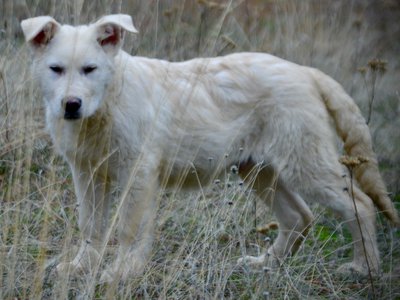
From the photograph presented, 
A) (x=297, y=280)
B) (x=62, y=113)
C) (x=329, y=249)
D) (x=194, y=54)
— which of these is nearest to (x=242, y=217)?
(x=329, y=249)

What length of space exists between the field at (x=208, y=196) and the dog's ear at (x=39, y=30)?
0.30 metres

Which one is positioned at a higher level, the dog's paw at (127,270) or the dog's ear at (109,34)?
the dog's ear at (109,34)

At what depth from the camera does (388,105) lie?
7.48 m

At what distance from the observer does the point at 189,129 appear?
5.06m

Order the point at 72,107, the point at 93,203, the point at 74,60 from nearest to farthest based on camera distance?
the point at 72,107 < the point at 74,60 < the point at 93,203

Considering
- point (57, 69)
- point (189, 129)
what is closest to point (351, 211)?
point (189, 129)

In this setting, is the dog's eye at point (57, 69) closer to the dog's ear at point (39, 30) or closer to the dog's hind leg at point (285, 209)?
the dog's ear at point (39, 30)

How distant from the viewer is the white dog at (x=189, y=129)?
4.60 metres

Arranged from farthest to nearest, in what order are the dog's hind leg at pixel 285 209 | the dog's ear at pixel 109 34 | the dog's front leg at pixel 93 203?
the dog's hind leg at pixel 285 209 < the dog's front leg at pixel 93 203 < the dog's ear at pixel 109 34

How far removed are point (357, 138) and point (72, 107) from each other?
1.87 meters

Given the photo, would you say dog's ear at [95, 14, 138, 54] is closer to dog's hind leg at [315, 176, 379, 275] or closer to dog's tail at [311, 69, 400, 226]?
dog's tail at [311, 69, 400, 226]

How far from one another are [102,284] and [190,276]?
464 mm

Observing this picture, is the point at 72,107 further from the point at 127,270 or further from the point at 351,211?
the point at 351,211

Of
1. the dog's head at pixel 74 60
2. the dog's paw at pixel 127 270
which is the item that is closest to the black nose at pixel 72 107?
the dog's head at pixel 74 60
